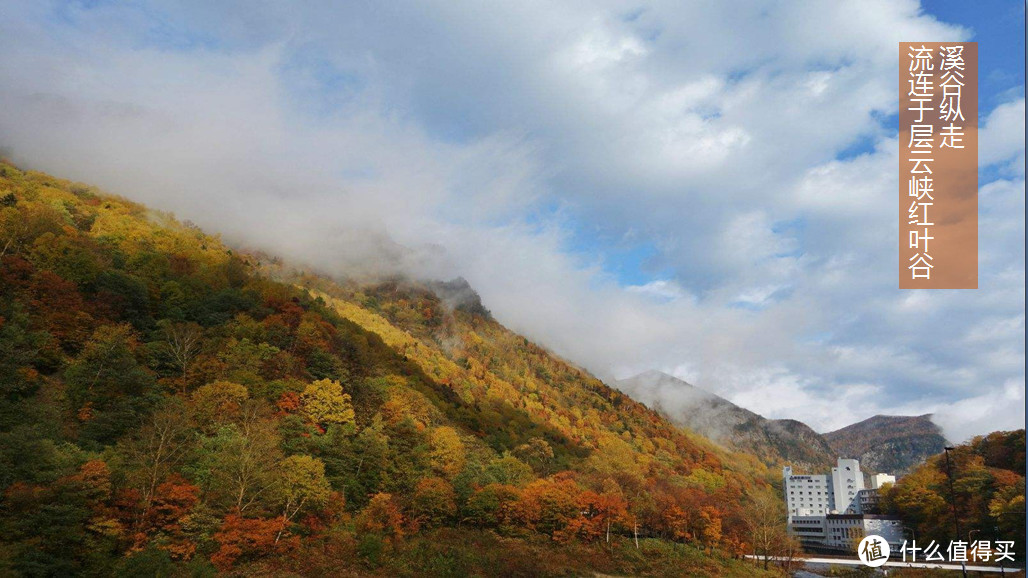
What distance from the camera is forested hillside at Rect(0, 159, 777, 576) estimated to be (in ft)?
95.1

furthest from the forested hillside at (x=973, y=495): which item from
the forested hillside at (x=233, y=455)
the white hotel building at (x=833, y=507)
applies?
the forested hillside at (x=233, y=455)

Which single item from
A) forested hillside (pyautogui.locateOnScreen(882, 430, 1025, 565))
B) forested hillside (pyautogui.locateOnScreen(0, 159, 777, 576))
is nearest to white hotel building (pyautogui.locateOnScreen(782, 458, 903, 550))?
forested hillside (pyautogui.locateOnScreen(882, 430, 1025, 565))

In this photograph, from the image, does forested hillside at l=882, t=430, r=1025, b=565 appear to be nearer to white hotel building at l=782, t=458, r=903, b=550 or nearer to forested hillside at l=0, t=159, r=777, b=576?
white hotel building at l=782, t=458, r=903, b=550

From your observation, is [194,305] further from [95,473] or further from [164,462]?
[95,473]

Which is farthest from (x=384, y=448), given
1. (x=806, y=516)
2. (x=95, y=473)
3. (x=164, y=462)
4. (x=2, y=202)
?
(x=806, y=516)

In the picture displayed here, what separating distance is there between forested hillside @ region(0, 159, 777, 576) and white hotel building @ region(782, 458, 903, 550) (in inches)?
769

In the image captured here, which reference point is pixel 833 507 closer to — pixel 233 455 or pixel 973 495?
pixel 973 495

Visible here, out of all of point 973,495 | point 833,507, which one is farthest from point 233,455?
point 833,507

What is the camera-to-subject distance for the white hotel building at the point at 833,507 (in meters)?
78.9

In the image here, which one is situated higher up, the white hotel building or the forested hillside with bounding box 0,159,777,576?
the forested hillside with bounding box 0,159,777,576

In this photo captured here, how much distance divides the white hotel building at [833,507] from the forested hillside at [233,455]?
64.1 ft

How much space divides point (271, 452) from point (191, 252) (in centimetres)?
5373

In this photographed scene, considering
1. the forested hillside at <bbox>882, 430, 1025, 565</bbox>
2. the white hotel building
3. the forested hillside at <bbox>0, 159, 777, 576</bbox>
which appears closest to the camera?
the forested hillside at <bbox>0, 159, 777, 576</bbox>

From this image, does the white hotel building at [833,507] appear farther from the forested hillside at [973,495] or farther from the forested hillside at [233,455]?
the forested hillside at [233,455]
